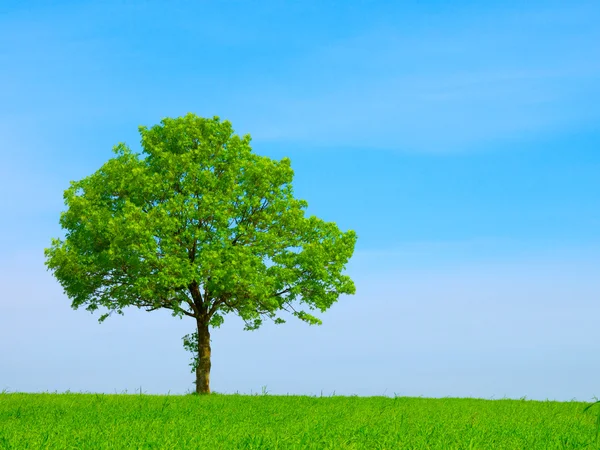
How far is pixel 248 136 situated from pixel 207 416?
699 inches

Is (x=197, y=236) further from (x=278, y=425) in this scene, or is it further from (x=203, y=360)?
(x=278, y=425)

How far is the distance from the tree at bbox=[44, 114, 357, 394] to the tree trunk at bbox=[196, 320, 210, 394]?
0.16 ft

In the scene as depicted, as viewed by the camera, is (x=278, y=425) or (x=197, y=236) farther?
(x=197, y=236)

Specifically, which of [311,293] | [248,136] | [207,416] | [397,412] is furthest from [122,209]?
[397,412]

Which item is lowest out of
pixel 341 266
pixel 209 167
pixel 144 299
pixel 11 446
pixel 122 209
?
pixel 11 446

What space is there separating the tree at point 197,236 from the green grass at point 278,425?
19.7 ft

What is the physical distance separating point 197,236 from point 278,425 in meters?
14.5

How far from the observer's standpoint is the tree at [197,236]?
28938mm

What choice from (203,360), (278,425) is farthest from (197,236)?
(278,425)

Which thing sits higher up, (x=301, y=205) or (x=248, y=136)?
(x=248, y=136)

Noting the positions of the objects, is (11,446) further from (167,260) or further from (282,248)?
(282,248)

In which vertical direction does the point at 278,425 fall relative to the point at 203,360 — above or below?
below

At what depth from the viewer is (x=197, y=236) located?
2931 cm

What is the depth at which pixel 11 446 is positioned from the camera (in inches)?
449
